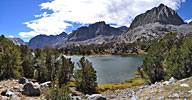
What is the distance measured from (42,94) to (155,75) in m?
43.1

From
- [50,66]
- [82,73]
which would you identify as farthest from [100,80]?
[50,66]

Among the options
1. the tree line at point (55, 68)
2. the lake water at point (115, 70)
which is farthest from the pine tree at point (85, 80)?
the lake water at point (115, 70)

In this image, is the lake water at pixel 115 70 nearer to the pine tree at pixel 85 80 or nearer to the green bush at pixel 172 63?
the pine tree at pixel 85 80

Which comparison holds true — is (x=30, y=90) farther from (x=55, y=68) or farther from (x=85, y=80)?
(x=55, y=68)

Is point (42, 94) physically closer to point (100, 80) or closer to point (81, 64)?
point (81, 64)

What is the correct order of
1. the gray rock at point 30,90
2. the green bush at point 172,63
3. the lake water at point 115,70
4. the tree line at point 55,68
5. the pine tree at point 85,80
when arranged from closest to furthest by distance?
1. the gray rock at point 30,90
2. the tree line at point 55,68
3. the green bush at point 172,63
4. the pine tree at point 85,80
5. the lake water at point 115,70

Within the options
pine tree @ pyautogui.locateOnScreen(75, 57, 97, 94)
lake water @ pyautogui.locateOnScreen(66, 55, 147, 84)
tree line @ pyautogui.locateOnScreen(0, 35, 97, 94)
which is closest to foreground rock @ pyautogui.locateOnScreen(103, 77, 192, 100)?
pine tree @ pyautogui.locateOnScreen(75, 57, 97, 94)

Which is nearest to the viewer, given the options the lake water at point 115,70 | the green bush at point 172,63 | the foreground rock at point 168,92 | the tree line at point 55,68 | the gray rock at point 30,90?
the foreground rock at point 168,92

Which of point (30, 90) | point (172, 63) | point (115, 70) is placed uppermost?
point (30, 90)

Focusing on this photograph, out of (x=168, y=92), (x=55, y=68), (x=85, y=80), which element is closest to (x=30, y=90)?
(x=168, y=92)

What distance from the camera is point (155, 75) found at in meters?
51.4

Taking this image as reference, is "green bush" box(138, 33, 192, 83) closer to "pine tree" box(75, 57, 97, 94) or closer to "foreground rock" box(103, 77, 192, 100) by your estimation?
"pine tree" box(75, 57, 97, 94)

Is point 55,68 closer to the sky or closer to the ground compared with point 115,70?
closer to the sky

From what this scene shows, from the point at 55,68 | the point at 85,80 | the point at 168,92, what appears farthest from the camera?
the point at 55,68
